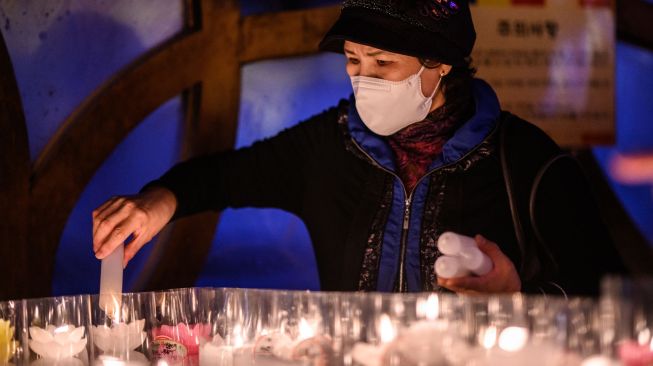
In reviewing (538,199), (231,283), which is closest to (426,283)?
(538,199)

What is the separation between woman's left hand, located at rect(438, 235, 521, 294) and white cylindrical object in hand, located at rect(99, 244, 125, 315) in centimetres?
74

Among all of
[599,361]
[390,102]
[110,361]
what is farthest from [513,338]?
[390,102]

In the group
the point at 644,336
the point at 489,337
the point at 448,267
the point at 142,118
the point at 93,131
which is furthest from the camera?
the point at 142,118

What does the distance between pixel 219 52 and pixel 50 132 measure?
2.36 feet

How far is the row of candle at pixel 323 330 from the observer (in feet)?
4.99

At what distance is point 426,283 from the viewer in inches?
91.1

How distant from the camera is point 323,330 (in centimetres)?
173

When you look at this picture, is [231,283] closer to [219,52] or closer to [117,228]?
[219,52]

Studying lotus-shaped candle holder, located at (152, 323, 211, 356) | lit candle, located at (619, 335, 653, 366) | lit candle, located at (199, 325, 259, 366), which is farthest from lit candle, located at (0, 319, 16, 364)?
lit candle, located at (619, 335, 653, 366)

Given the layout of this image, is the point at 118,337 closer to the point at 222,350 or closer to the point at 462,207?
the point at 222,350

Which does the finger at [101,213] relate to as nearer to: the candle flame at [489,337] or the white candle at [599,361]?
the candle flame at [489,337]

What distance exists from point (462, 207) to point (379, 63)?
47 centimetres

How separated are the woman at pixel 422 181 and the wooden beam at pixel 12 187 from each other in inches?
26.1

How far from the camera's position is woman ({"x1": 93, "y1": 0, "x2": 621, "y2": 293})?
7.42ft
